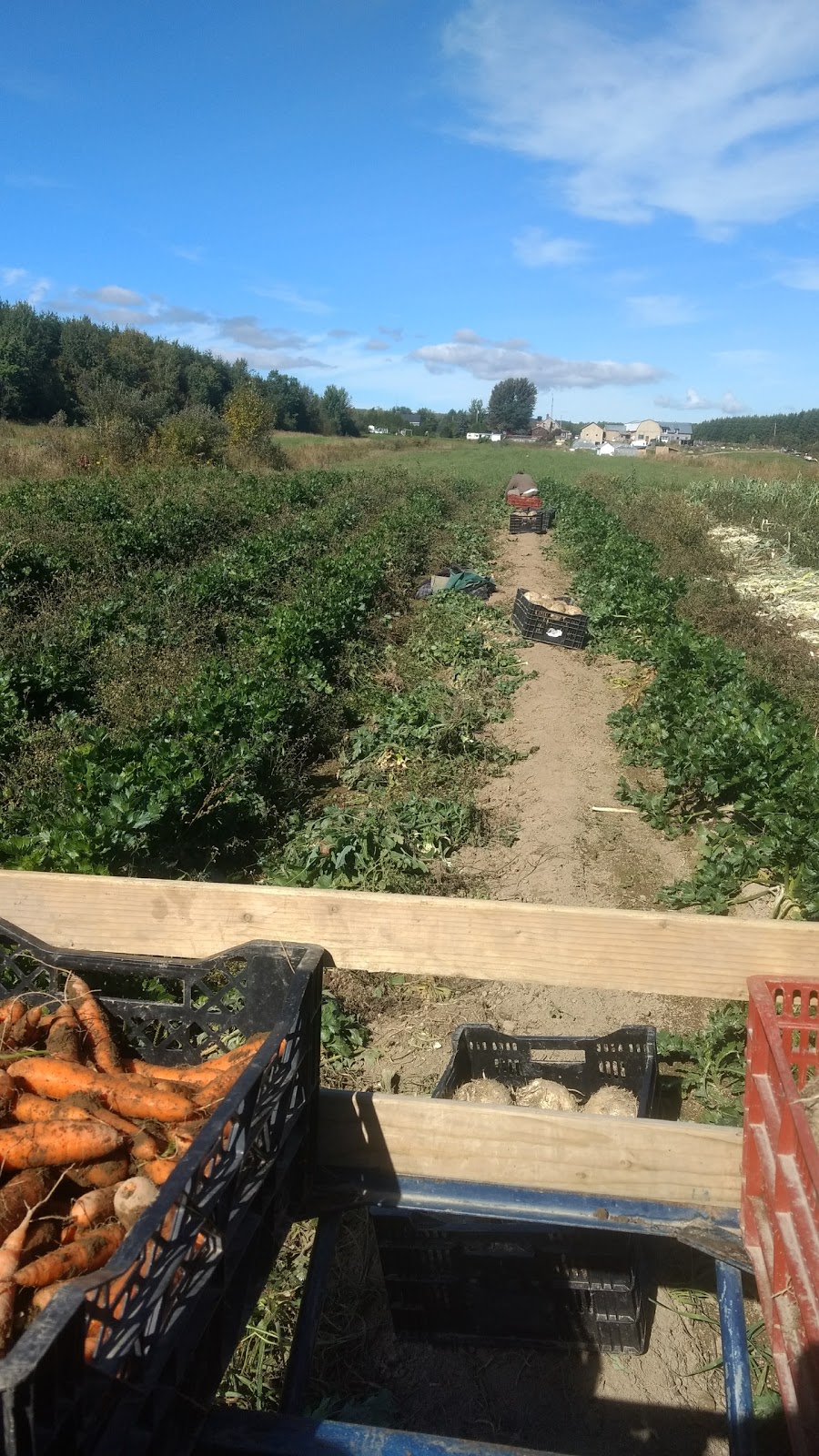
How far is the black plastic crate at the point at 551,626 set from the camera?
13258mm

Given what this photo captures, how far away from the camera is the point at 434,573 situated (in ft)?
62.6

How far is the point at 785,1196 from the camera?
1932 millimetres

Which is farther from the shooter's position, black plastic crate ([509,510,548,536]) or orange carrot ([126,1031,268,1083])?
black plastic crate ([509,510,548,536])

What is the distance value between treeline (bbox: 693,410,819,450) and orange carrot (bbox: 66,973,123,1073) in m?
102

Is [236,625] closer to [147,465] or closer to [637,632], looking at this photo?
[637,632]

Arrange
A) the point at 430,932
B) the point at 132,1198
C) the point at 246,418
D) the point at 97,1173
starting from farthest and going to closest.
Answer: the point at 246,418
the point at 430,932
the point at 97,1173
the point at 132,1198

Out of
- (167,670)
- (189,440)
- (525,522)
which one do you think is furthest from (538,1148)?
(189,440)

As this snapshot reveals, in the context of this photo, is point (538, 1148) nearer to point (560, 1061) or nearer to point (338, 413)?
point (560, 1061)

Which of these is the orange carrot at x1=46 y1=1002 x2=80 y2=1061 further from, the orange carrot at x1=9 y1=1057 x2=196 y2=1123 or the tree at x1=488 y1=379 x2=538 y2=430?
the tree at x1=488 y1=379 x2=538 y2=430

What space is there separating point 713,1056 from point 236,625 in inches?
357

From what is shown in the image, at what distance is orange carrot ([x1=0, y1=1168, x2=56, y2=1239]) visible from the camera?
6.31ft

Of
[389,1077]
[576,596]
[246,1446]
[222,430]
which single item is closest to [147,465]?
[222,430]

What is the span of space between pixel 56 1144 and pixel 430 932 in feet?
3.60

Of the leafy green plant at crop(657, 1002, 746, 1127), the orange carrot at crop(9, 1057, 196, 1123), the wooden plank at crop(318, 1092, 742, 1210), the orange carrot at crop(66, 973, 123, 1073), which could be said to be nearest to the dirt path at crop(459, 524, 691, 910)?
the leafy green plant at crop(657, 1002, 746, 1127)
